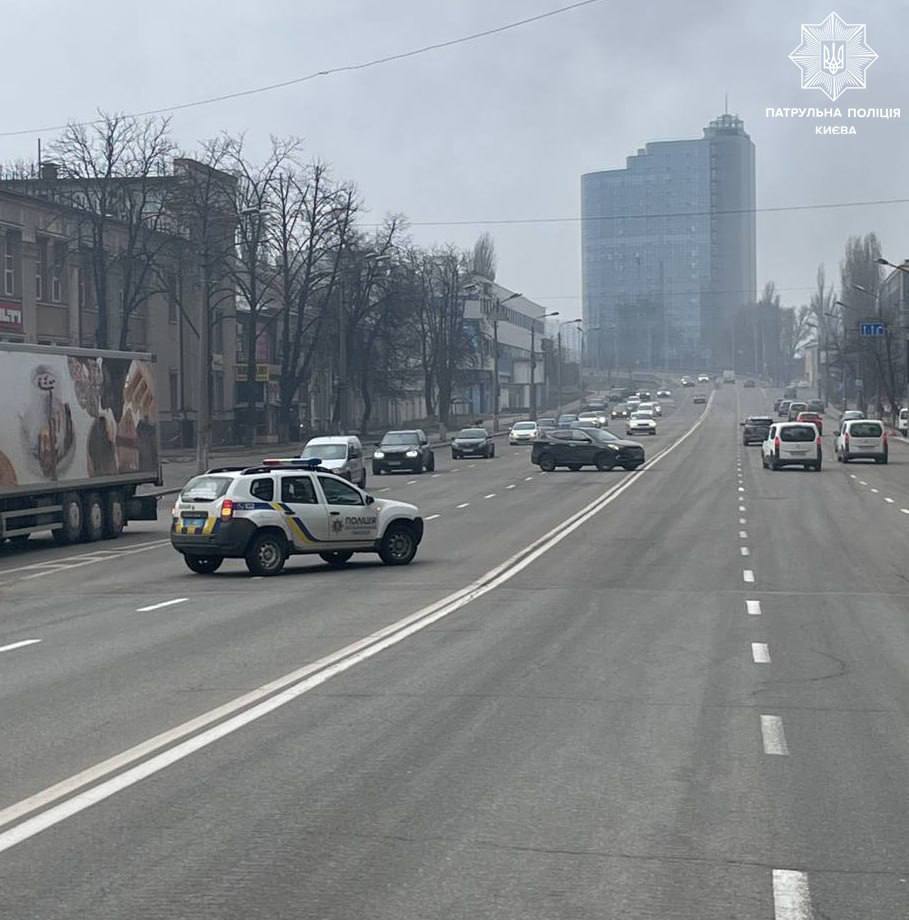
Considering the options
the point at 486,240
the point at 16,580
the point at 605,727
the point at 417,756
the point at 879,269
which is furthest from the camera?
the point at 486,240

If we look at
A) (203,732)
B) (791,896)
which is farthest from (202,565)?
(791,896)

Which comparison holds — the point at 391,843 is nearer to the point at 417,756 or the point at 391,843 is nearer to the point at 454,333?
the point at 417,756

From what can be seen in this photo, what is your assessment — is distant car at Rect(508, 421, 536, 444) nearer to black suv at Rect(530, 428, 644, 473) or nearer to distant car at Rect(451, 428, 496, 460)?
distant car at Rect(451, 428, 496, 460)

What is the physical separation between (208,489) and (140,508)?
10929mm

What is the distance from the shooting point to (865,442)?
207 feet

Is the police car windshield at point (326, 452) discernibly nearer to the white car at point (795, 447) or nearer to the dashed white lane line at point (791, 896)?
the white car at point (795, 447)

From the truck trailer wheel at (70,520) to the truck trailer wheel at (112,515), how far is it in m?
1.00

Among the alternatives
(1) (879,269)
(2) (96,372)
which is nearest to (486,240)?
(1) (879,269)

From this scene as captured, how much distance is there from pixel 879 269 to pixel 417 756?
153 meters

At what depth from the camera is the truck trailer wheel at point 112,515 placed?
32.8 meters

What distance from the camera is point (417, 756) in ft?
32.1

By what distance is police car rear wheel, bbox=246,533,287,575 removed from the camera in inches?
923

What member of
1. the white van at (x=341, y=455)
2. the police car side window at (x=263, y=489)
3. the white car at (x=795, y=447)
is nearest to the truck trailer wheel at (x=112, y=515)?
the police car side window at (x=263, y=489)

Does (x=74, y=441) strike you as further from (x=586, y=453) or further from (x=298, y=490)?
(x=586, y=453)
